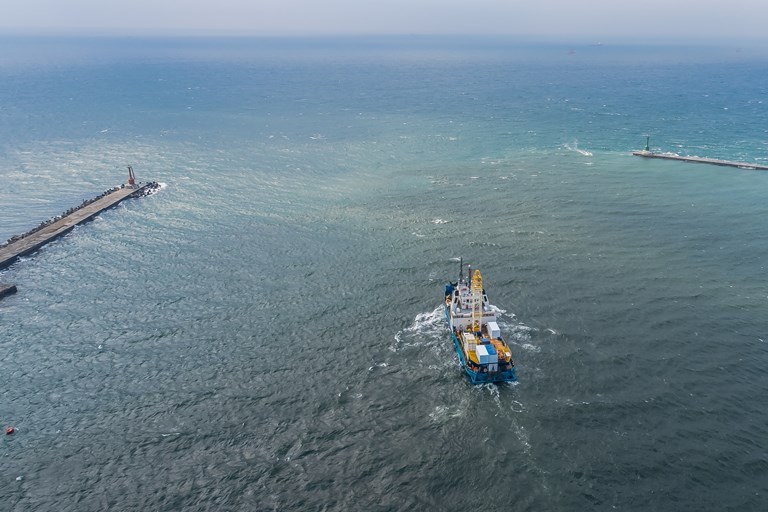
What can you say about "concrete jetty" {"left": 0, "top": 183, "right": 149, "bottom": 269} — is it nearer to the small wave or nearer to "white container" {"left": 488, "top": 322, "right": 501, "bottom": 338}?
"white container" {"left": 488, "top": 322, "right": 501, "bottom": 338}

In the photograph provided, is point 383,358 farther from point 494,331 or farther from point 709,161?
point 709,161

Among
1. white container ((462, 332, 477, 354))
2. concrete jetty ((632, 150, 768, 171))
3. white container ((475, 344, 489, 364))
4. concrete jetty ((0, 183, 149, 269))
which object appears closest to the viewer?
white container ((475, 344, 489, 364))

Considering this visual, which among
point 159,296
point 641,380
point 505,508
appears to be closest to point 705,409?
point 641,380

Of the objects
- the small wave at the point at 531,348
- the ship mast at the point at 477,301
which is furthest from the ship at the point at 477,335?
the small wave at the point at 531,348

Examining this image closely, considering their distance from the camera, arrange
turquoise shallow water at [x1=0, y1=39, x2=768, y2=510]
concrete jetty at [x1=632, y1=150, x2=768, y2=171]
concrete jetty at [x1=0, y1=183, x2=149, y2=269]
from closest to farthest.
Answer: turquoise shallow water at [x1=0, y1=39, x2=768, y2=510] → concrete jetty at [x1=0, y1=183, x2=149, y2=269] → concrete jetty at [x1=632, y1=150, x2=768, y2=171]

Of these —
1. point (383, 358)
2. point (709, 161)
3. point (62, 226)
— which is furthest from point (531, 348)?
point (709, 161)

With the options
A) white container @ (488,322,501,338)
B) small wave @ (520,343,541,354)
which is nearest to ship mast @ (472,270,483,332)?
white container @ (488,322,501,338)

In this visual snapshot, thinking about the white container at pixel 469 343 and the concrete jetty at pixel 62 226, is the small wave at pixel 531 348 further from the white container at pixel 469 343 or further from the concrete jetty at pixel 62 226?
the concrete jetty at pixel 62 226
